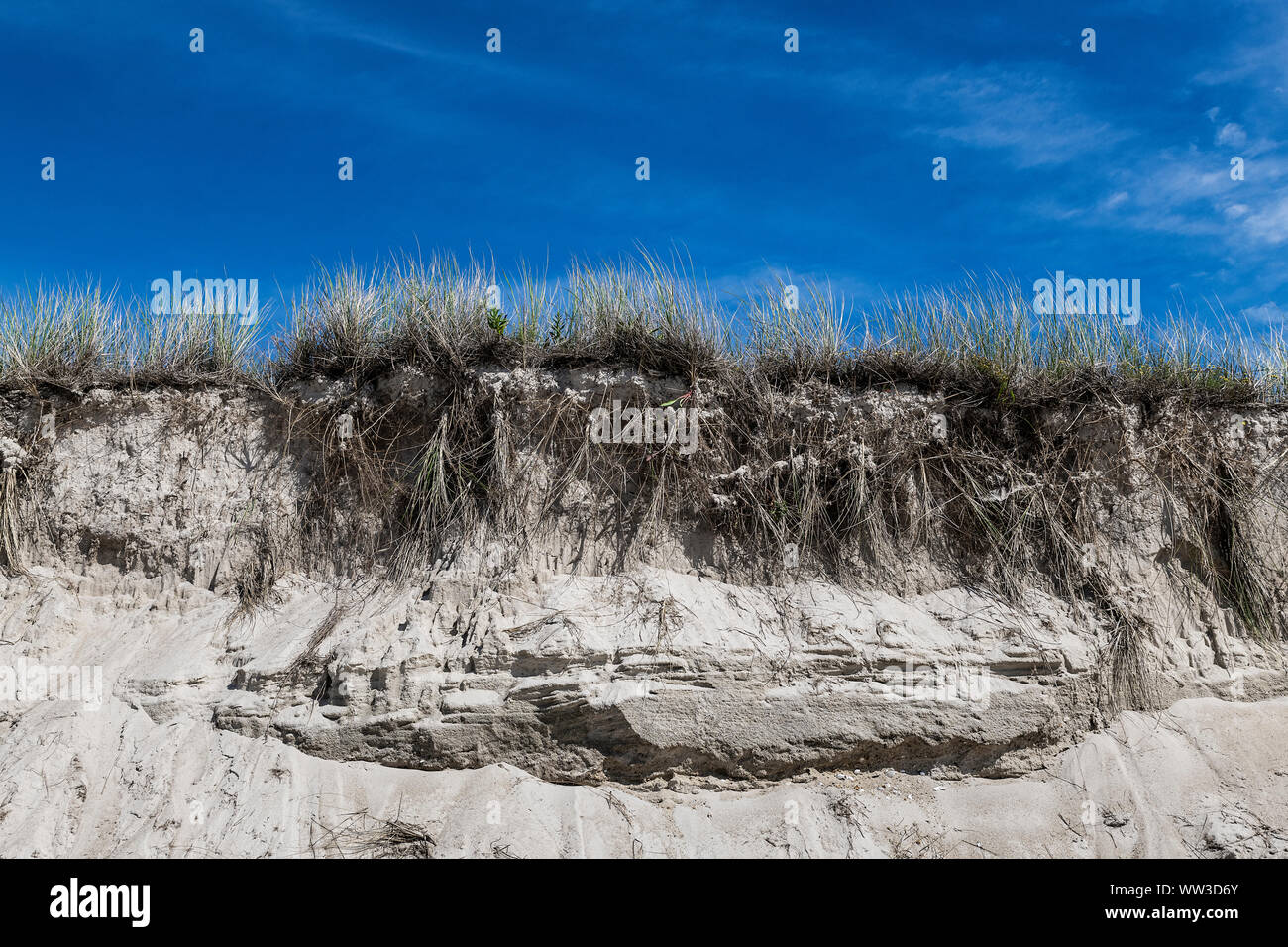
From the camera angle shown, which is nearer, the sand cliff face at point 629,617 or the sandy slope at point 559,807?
the sandy slope at point 559,807

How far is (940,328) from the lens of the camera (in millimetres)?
6375

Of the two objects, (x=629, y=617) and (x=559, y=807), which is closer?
(x=559, y=807)

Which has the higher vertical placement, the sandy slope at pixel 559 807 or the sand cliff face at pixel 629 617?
the sand cliff face at pixel 629 617

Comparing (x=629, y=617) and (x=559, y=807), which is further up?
(x=629, y=617)

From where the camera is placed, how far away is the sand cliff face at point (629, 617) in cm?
477

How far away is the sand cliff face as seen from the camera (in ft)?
15.7

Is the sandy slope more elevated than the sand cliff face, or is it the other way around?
the sand cliff face

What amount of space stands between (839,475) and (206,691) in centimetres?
444

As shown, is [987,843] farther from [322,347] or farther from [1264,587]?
[322,347]

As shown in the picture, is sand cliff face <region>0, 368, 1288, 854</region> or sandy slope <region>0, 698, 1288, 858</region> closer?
sandy slope <region>0, 698, 1288, 858</region>

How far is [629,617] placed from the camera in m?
5.14
